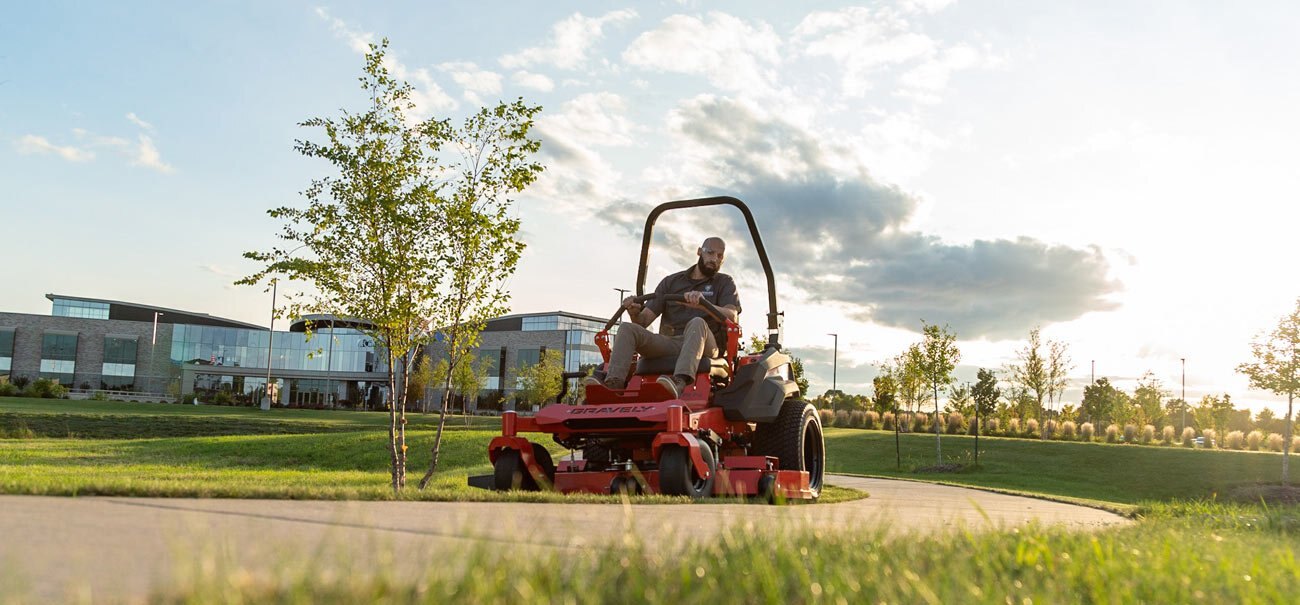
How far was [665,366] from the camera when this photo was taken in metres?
9.14

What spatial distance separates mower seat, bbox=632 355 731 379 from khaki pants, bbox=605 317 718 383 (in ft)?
0.24

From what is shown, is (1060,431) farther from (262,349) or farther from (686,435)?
(262,349)

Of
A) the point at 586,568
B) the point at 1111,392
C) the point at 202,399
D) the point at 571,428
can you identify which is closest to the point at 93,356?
the point at 202,399

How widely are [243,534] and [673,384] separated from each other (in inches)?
225

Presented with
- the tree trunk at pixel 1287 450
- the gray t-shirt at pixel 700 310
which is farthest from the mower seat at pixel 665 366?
the tree trunk at pixel 1287 450

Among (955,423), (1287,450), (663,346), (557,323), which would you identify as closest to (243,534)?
(663,346)

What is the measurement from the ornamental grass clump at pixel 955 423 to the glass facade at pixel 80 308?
74.6 metres

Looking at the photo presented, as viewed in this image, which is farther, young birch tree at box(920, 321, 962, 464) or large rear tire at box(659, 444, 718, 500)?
young birch tree at box(920, 321, 962, 464)

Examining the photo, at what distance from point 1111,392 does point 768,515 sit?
49934 millimetres

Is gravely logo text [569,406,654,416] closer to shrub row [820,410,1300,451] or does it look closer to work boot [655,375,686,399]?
work boot [655,375,686,399]

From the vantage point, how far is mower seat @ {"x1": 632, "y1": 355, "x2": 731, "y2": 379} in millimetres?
8977

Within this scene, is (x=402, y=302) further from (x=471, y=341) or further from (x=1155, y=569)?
(x=1155, y=569)

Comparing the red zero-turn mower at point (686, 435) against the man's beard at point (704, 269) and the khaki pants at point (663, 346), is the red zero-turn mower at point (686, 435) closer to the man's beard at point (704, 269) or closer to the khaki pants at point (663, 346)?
the khaki pants at point (663, 346)

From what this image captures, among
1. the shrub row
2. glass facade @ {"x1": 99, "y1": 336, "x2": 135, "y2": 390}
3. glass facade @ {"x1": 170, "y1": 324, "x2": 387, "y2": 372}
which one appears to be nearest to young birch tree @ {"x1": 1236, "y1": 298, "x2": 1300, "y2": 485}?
the shrub row
